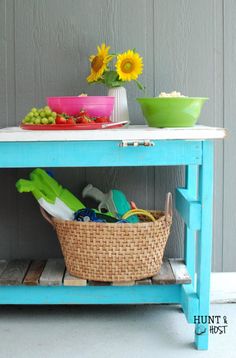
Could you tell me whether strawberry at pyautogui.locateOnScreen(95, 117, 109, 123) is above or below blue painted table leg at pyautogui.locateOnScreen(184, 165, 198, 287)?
above

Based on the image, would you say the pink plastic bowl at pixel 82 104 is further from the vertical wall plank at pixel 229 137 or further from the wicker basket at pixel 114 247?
the vertical wall plank at pixel 229 137

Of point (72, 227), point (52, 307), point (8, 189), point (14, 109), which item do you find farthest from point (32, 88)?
point (52, 307)

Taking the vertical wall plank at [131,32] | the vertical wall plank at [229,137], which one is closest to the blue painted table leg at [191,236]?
the vertical wall plank at [229,137]

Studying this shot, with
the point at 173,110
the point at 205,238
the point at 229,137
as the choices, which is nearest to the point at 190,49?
the point at 229,137

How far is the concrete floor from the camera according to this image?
7.54 ft

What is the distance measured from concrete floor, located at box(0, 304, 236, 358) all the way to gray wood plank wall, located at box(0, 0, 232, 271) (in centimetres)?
30

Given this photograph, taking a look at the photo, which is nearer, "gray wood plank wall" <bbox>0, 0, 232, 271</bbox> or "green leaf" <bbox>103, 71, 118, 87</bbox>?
"green leaf" <bbox>103, 71, 118, 87</bbox>

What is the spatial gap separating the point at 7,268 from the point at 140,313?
0.57m

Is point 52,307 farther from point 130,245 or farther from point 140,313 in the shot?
point 130,245

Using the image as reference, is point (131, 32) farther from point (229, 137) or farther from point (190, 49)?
point (229, 137)

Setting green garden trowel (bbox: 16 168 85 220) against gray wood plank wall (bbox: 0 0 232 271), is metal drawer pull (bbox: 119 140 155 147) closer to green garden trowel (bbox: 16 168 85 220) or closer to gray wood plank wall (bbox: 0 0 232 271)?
green garden trowel (bbox: 16 168 85 220)

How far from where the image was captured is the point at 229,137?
2873 mm

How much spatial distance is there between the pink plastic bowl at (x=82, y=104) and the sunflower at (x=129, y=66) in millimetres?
130

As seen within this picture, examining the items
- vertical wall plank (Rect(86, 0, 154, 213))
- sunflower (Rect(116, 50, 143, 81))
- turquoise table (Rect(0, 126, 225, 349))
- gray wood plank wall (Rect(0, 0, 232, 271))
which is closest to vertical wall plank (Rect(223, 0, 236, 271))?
gray wood plank wall (Rect(0, 0, 232, 271))
